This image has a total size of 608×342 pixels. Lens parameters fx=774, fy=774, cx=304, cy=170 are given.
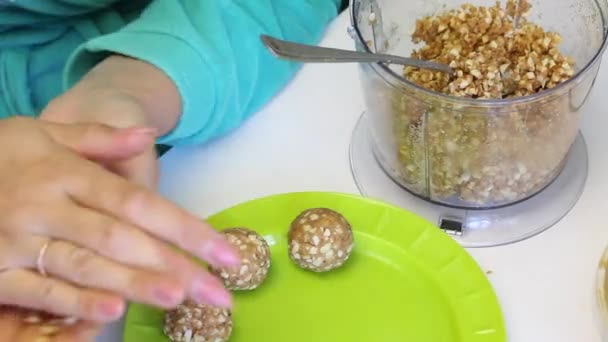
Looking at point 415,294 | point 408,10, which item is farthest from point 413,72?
point 415,294

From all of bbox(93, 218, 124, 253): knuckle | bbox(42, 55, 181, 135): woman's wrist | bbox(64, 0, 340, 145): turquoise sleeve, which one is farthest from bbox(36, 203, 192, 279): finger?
bbox(64, 0, 340, 145): turquoise sleeve

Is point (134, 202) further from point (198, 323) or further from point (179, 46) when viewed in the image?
point (179, 46)

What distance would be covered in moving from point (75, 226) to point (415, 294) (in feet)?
0.99

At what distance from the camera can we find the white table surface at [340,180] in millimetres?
629

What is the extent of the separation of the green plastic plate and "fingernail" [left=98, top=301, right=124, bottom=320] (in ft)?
0.61

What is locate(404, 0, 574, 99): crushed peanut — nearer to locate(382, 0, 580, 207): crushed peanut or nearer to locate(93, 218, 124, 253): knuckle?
locate(382, 0, 580, 207): crushed peanut

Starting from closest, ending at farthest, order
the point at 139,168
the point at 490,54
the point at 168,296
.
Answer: the point at 168,296 < the point at 139,168 < the point at 490,54

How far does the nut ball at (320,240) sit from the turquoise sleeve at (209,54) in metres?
0.16

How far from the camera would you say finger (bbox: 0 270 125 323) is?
44cm

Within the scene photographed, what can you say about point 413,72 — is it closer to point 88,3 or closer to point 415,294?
point 415,294

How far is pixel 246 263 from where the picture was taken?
63cm

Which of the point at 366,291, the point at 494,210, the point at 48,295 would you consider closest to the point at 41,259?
the point at 48,295

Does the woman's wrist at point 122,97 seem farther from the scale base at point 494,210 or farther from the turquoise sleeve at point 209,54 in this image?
the scale base at point 494,210

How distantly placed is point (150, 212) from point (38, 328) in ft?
0.32
